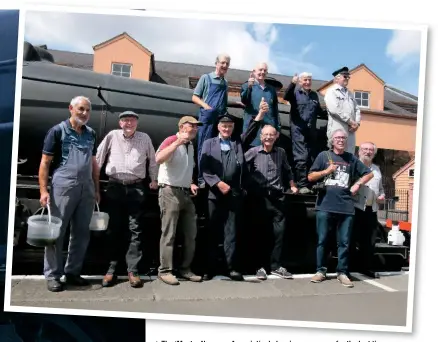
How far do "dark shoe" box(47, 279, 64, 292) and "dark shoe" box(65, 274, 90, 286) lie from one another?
71 millimetres

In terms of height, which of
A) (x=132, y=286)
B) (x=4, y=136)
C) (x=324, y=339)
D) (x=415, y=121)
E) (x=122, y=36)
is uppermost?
(x=122, y=36)

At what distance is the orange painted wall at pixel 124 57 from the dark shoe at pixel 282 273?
184cm

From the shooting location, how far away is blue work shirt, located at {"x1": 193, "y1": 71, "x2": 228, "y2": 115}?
3.38 m

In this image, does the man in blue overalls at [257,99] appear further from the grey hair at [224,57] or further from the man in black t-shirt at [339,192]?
the man in black t-shirt at [339,192]

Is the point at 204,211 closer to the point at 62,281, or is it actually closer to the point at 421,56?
the point at 62,281

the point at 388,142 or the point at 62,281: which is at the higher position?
the point at 388,142

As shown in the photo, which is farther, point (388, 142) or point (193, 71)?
point (193, 71)

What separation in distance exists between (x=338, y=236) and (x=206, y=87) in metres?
1.53

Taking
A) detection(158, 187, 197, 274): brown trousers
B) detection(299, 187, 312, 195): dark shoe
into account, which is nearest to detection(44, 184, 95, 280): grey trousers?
detection(158, 187, 197, 274): brown trousers

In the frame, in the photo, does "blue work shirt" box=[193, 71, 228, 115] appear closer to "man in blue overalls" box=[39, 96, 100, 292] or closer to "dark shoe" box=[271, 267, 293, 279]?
"man in blue overalls" box=[39, 96, 100, 292]

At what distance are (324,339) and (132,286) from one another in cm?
142

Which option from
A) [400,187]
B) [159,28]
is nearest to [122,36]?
[159,28]

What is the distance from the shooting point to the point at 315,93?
3529 mm

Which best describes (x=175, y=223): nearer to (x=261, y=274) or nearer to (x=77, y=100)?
(x=261, y=274)
